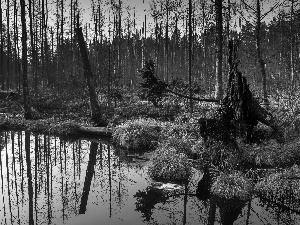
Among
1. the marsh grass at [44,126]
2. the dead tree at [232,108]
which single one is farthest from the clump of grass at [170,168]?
the marsh grass at [44,126]

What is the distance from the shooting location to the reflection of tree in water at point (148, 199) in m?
6.77

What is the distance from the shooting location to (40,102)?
78.1 ft

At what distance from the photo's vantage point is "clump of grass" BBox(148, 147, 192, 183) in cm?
897

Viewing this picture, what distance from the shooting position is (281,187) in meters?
7.42

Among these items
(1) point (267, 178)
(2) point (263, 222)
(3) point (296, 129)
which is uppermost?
(3) point (296, 129)

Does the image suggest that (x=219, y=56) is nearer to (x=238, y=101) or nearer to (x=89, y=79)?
(x=238, y=101)

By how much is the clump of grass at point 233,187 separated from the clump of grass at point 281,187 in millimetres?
320

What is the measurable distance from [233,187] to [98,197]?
3.45 metres

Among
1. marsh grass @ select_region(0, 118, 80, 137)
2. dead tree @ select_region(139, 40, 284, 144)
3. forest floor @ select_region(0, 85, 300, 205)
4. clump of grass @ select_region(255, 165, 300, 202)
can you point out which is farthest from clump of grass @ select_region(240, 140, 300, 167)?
marsh grass @ select_region(0, 118, 80, 137)

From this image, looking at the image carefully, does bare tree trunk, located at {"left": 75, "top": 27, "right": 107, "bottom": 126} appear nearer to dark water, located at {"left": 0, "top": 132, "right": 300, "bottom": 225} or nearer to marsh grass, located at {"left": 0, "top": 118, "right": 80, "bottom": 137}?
marsh grass, located at {"left": 0, "top": 118, "right": 80, "bottom": 137}

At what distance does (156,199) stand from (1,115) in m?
16.7

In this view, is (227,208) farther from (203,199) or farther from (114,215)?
(114,215)

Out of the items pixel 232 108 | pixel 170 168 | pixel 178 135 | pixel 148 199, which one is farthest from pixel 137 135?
pixel 148 199

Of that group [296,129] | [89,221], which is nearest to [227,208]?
[89,221]
